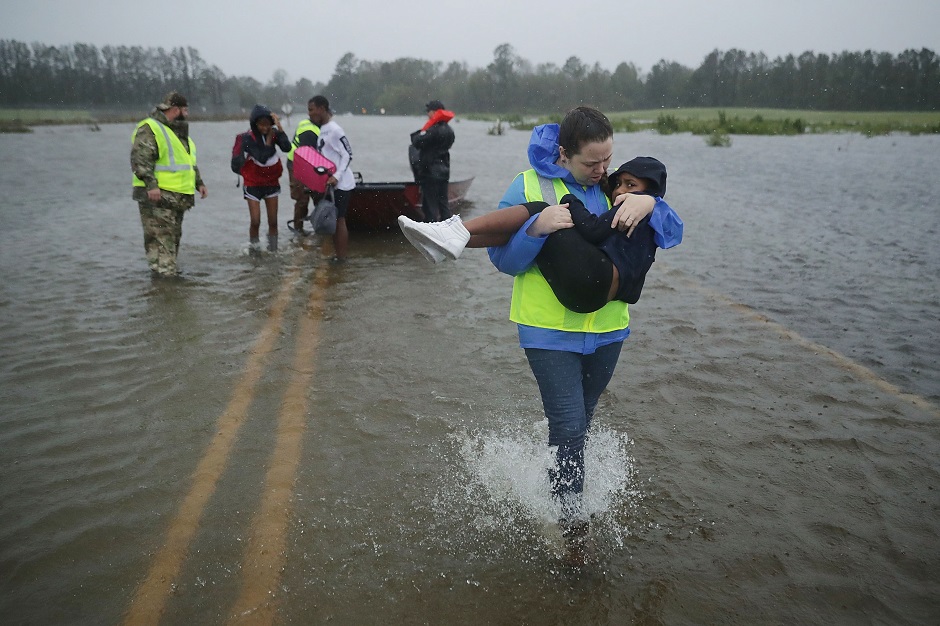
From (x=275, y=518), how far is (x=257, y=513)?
119 mm

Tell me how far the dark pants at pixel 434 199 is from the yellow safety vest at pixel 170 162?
12.7 feet

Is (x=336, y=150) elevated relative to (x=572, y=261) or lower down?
elevated

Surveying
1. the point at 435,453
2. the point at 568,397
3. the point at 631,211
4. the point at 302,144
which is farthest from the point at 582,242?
the point at 302,144

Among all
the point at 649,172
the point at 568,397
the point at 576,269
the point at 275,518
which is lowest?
the point at 275,518

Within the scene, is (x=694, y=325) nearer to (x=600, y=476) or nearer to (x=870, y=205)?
(x=600, y=476)

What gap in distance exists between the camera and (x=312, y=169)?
823 centimetres

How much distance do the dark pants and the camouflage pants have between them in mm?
4081

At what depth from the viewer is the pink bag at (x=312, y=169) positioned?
8.23 metres

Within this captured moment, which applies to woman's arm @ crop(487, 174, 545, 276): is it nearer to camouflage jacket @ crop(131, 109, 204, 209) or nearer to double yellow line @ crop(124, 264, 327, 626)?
double yellow line @ crop(124, 264, 327, 626)

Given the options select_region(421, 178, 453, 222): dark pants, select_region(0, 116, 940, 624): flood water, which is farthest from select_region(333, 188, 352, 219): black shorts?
→ select_region(421, 178, 453, 222): dark pants

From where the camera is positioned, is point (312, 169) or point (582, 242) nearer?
point (582, 242)

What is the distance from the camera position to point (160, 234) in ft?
24.6

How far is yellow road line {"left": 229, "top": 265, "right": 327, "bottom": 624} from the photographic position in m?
2.61

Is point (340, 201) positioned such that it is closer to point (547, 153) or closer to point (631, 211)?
point (547, 153)
